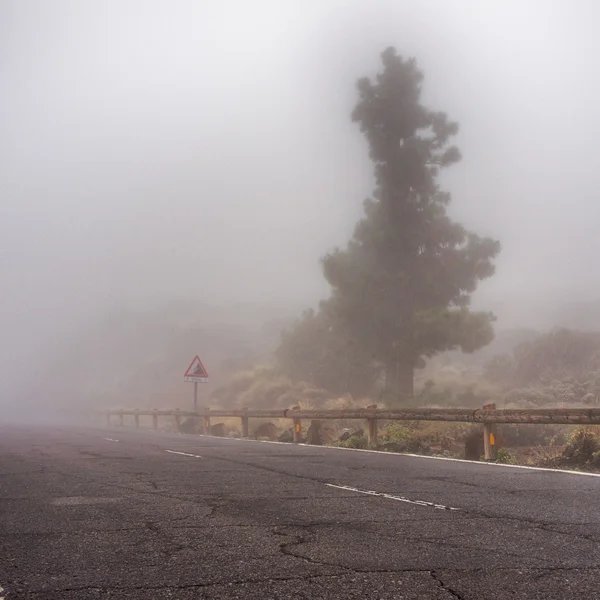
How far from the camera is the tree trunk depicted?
101 ft

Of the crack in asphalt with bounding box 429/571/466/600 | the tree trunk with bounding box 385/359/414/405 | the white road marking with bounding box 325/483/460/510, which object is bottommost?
Result: the white road marking with bounding box 325/483/460/510

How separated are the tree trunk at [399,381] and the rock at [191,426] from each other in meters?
9.00

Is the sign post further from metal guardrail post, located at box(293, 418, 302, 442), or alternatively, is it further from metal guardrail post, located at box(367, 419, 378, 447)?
metal guardrail post, located at box(367, 419, 378, 447)

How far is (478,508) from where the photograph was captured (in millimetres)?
6762

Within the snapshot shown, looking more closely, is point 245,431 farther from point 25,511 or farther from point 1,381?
point 1,381

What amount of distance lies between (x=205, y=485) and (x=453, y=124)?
27771 millimetres

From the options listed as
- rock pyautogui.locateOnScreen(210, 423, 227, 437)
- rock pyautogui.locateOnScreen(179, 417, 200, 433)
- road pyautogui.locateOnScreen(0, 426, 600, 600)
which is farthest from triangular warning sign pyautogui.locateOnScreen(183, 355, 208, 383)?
road pyautogui.locateOnScreen(0, 426, 600, 600)

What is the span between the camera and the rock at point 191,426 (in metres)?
31.4

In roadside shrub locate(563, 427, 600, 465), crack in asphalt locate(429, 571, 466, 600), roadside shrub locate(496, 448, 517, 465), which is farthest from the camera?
roadside shrub locate(496, 448, 517, 465)

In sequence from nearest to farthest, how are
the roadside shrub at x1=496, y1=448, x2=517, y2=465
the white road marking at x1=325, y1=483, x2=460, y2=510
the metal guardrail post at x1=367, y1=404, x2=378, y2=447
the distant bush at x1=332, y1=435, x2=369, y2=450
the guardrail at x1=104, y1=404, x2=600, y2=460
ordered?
the white road marking at x1=325, y1=483, x2=460, y2=510
the guardrail at x1=104, y1=404, x2=600, y2=460
the roadside shrub at x1=496, y1=448, x2=517, y2=465
the metal guardrail post at x1=367, y1=404, x2=378, y2=447
the distant bush at x1=332, y1=435, x2=369, y2=450

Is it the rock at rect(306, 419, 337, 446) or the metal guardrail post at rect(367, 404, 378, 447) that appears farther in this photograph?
the rock at rect(306, 419, 337, 446)

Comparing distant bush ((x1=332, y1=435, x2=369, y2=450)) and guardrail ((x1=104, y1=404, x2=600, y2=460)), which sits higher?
guardrail ((x1=104, y1=404, x2=600, y2=460))

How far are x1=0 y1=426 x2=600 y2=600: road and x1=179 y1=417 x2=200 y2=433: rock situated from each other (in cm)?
2132

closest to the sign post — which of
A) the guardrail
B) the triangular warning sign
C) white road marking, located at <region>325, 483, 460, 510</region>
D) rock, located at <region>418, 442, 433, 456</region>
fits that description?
the triangular warning sign
